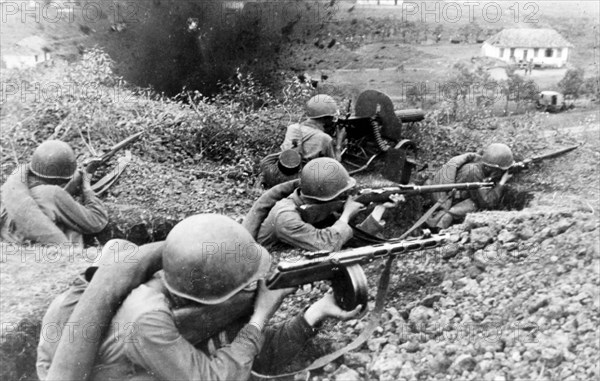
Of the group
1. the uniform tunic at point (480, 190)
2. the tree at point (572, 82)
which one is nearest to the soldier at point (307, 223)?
the uniform tunic at point (480, 190)

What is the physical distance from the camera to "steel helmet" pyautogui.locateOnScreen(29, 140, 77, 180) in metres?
7.00

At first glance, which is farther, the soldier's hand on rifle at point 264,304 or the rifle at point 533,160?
the rifle at point 533,160

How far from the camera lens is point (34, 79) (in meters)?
12.7

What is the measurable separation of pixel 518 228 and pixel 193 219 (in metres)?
3.28

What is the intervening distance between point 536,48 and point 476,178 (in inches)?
217

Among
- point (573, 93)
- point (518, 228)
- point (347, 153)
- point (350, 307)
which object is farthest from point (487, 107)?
point (350, 307)

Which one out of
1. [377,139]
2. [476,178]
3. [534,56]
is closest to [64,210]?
→ [377,139]

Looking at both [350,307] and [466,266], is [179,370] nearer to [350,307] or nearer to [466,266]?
[350,307]

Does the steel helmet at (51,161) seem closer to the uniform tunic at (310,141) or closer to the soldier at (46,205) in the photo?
the soldier at (46,205)

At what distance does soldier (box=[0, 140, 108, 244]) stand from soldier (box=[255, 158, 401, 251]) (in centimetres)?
269

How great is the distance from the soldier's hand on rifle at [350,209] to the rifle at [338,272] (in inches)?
52.7

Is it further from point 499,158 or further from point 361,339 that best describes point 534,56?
point 361,339

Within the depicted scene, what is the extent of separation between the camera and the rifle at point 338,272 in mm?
3783

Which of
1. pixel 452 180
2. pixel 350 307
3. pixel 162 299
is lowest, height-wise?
pixel 452 180
